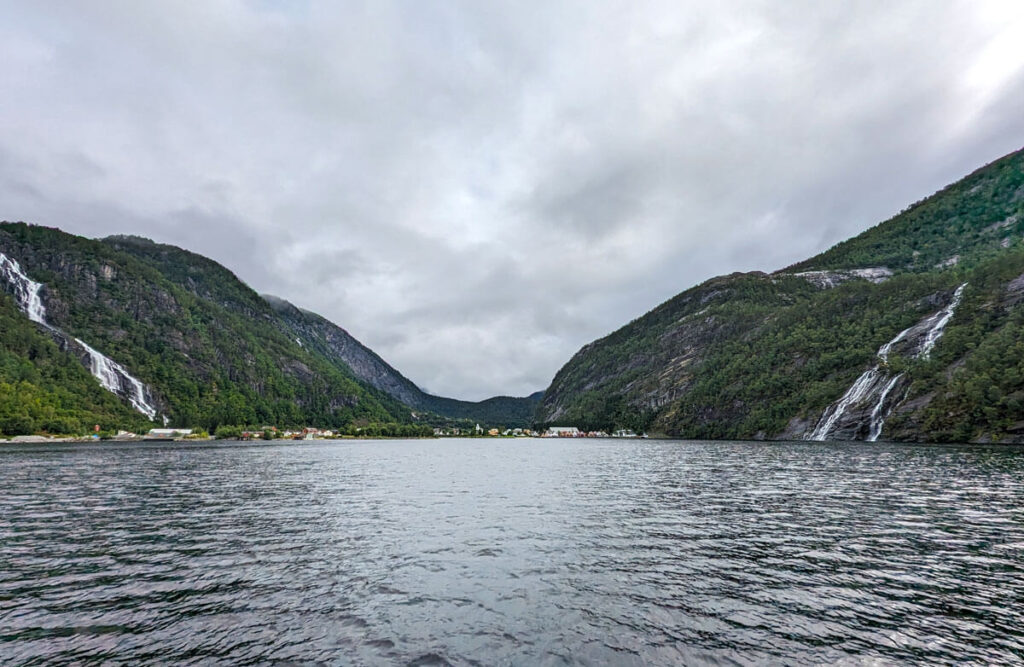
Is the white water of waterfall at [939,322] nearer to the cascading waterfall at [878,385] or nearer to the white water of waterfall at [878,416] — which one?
the cascading waterfall at [878,385]

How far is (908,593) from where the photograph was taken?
1630 cm

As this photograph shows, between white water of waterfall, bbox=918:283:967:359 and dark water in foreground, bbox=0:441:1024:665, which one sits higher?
white water of waterfall, bbox=918:283:967:359

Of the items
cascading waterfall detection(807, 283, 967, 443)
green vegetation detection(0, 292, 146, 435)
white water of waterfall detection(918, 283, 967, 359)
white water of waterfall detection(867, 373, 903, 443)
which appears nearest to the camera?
white water of waterfall detection(867, 373, 903, 443)

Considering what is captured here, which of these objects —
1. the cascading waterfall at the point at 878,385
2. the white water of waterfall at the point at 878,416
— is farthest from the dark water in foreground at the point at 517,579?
the cascading waterfall at the point at 878,385

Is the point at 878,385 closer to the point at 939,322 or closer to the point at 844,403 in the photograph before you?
the point at 844,403

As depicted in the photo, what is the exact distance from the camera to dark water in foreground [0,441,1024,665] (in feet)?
40.9

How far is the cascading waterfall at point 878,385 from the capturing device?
13725cm

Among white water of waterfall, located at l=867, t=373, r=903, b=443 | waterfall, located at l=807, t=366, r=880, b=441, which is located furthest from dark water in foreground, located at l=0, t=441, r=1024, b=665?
waterfall, located at l=807, t=366, r=880, b=441

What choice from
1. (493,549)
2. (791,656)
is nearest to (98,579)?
(493,549)

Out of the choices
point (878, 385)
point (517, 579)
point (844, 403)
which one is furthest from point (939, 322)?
point (517, 579)

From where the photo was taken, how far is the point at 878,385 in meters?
146

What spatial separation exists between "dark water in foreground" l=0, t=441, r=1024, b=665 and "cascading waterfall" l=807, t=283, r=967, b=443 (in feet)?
394

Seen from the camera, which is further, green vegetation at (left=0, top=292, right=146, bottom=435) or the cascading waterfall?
green vegetation at (left=0, top=292, right=146, bottom=435)

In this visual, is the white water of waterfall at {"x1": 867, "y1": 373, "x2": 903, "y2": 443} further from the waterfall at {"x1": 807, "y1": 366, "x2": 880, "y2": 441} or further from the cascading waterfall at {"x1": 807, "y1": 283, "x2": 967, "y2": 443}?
the waterfall at {"x1": 807, "y1": 366, "x2": 880, "y2": 441}
